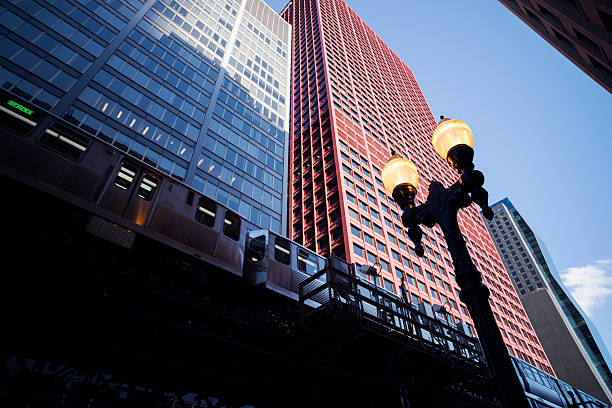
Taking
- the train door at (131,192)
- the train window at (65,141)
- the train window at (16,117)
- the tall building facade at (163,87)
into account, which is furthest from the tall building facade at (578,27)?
the tall building facade at (163,87)

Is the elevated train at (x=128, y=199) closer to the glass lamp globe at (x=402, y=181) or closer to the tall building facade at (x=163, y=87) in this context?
the glass lamp globe at (x=402, y=181)

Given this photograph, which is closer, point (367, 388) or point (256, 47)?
point (367, 388)

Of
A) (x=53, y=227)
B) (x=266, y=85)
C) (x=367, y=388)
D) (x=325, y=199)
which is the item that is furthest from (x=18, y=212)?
(x=325, y=199)

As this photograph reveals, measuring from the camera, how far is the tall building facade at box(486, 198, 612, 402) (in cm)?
8275

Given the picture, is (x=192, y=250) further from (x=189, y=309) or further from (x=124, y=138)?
(x=124, y=138)

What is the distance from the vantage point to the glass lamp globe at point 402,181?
647 cm

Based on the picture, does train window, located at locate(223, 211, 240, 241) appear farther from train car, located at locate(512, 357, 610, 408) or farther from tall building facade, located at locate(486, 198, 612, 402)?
tall building facade, located at locate(486, 198, 612, 402)

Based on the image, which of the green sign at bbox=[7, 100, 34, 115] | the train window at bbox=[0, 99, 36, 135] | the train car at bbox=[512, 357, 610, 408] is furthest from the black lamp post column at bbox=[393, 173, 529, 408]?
the train car at bbox=[512, 357, 610, 408]

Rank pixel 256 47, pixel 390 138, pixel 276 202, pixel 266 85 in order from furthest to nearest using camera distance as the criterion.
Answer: pixel 390 138
pixel 256 47
pixel 266 85
pixel 276 202

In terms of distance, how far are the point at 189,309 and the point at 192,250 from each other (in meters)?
2.29

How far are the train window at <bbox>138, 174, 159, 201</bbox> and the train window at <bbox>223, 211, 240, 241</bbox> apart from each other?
94.6 inches

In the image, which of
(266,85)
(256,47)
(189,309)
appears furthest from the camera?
(256,47)

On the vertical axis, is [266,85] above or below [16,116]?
above

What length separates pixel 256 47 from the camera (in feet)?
158
